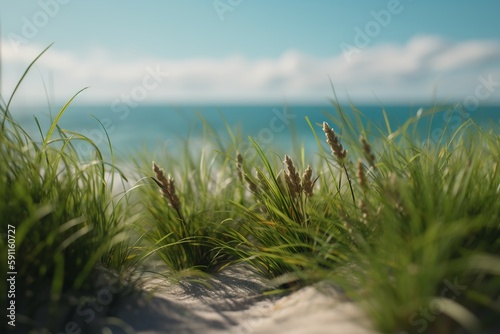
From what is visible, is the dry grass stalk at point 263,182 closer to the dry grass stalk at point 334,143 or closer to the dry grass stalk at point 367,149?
the dry grass stalk at point 334,143

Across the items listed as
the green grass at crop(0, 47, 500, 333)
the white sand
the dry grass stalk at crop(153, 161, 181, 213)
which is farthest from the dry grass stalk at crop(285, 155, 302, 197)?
the dry grass stalk at crop(153, 161, 181, 213)

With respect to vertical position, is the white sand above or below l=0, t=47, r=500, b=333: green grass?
below

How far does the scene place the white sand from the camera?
226 centimetres

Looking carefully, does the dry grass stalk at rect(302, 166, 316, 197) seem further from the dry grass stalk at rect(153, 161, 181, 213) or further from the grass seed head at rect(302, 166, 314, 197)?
the dry grass stalk at rect(153, 161, 181, 213)

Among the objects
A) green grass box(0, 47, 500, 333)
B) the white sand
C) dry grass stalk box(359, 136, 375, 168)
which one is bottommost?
the white sand

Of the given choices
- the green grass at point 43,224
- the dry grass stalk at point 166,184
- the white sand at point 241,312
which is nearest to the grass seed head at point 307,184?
the white sand at point 241,312

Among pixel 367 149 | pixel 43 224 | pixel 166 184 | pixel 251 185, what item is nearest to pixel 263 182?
pixel 251 185

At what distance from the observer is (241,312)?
2.74 m

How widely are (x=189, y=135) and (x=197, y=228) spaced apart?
1234 mm

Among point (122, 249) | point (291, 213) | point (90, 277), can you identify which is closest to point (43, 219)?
point (90, 277)

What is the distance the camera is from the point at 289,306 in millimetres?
2582

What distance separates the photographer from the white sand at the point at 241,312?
226 cm

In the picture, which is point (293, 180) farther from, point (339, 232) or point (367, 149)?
point (367, 149)

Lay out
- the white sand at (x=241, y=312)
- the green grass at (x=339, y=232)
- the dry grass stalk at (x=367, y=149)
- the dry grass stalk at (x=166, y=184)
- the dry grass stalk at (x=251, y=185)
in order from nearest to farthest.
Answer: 1. the green grass at (x=339, y=232)
2. the white sand at (x=241, y=312)
3. the dry grass stalk at (x=367, y=149)
4. the dry grass stalk at (x=166, y=184)
5. the dry grass stalk at (x=251, y=185)
